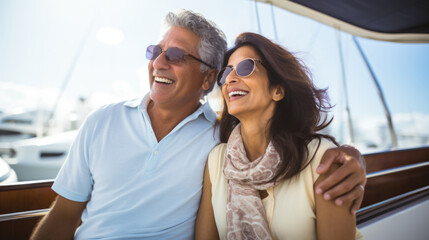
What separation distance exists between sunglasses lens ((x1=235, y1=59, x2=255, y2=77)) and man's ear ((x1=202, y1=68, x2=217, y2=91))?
0.46m

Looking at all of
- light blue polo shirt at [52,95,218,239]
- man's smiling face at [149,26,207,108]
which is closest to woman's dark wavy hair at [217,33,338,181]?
man's smiling face at [149,26,207,108]

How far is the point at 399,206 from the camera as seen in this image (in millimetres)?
2084

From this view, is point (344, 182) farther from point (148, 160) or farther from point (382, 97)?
point (382, 97)

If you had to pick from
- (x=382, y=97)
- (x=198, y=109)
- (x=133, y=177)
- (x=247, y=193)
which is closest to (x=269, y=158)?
(x=247, y=193)

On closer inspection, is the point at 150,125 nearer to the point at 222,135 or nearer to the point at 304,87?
the point at 222,135

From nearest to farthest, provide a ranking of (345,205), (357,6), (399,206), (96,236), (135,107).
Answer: (345,205) < (96,236) < (135,107) < (399,206) < (357,6)

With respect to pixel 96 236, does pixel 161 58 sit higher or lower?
higher

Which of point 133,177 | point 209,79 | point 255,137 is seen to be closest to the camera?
point 133,177

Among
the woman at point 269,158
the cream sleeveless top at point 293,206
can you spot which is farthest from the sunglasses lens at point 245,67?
the cream sleeveless top at point 293,206

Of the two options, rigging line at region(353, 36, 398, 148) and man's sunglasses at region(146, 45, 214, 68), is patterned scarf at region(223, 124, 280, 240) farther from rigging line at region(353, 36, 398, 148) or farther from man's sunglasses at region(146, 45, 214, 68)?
rigging line at region(353, 36, 398, 148)

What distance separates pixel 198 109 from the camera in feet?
5.09

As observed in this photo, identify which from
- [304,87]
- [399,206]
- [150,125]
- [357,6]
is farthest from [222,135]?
[357,6]

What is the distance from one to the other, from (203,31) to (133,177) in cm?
109

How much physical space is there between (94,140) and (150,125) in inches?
13.8
